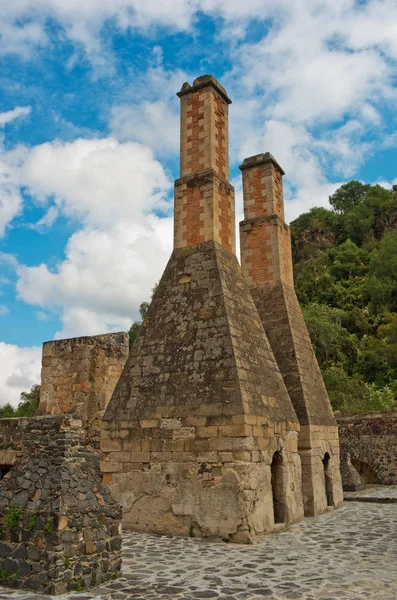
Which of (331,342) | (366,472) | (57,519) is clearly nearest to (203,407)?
(57,519)

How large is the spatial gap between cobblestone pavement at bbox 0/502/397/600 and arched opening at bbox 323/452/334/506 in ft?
8.50

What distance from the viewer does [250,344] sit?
877 centimetres

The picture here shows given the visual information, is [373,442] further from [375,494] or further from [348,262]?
[348,262]

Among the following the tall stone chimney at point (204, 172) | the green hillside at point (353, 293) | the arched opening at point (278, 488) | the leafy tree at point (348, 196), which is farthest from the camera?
the leafy tree at point (348, 196)

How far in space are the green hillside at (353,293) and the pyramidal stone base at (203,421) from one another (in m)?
16.9

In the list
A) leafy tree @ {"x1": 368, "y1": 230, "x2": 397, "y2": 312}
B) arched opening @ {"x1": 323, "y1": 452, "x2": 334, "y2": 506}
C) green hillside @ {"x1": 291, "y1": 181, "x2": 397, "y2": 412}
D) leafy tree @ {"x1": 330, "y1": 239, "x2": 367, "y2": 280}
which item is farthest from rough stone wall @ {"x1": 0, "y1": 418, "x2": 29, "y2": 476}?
leafy tree @ {"x1": 330, "y1": 239, "x2": 367, "y2": 280}

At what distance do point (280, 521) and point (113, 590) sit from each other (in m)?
4.28

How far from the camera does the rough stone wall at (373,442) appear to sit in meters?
16.4

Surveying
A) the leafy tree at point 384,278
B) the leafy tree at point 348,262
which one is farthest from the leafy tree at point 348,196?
the leafy tree at point 384,278

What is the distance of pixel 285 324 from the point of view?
11.3m

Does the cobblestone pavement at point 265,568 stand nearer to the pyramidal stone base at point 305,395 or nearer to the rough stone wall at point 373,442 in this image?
the pyramidal stone base at point 305,395

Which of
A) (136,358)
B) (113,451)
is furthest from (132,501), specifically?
(136,358)

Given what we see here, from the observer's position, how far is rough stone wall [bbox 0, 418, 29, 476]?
9125 millimetres

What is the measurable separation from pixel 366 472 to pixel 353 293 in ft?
89.2
